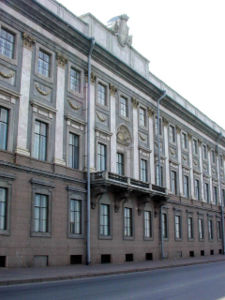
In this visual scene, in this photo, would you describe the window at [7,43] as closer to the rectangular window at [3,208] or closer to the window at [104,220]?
the rectangular window at [3,208]

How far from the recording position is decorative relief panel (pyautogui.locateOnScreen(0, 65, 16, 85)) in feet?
68.9

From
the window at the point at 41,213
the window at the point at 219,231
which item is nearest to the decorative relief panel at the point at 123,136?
the window at the point at 41,213

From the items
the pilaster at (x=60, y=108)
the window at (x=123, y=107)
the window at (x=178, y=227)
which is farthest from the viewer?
the window at (x=178, y=227)

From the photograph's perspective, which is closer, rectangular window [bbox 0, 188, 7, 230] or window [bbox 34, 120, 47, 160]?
rectangular window [bbox 0, 188, 7, 230]

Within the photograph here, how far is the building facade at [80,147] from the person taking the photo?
69.2 ft

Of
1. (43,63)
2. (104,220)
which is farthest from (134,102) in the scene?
(104,220)

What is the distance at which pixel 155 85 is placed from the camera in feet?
112

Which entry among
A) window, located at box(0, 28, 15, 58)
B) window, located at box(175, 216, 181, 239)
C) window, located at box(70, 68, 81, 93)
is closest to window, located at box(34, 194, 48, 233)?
window, located at box(70, 68, 81, 93)

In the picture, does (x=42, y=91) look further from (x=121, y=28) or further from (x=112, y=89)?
(x=121, y=28)

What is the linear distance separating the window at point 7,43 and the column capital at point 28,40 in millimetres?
667

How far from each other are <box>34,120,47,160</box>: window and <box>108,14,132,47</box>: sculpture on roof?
1138 cm

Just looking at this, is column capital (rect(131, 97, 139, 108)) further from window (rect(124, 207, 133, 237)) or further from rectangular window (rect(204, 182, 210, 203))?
rectangular window (rect(204, 182, 210, 203))

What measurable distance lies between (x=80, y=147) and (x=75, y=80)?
14.9 ft

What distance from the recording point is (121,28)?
102 feet
